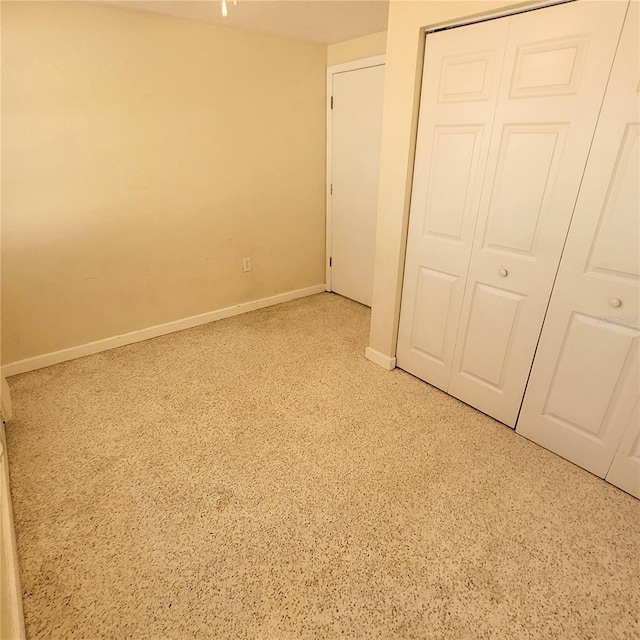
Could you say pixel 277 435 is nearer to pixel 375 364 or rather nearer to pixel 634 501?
pixel 375 364

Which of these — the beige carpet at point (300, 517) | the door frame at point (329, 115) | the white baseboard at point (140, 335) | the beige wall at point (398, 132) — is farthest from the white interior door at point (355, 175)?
the beige carpet at point (300, 517)

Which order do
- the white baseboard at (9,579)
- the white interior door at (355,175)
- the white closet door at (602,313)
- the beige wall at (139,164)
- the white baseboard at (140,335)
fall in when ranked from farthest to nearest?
the white interior door at (355,175), the white baseboard at (140,335), the beige wall at (139,164), the white closet door at (602,313), the white baseboard at (9,579)

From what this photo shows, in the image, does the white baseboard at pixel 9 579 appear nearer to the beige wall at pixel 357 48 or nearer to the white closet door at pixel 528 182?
the white closet door at pixel 528 182

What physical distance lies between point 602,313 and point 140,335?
2923mm

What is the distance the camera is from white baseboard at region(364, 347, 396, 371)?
2.58 meters

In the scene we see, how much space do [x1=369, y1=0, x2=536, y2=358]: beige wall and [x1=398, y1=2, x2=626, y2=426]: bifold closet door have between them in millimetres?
62

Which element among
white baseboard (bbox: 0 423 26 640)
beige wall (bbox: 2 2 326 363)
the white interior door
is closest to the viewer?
white baseboard (bbox: 0 423 26 640)

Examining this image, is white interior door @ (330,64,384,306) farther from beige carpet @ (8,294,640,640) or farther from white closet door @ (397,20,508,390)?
beige carpet @ (8,294,640,640)

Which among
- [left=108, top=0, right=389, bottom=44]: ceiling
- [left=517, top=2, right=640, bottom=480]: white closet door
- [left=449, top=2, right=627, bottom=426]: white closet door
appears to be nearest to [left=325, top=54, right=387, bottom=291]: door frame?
[left=108, top=0, right=389, bottom=44]: ceiling

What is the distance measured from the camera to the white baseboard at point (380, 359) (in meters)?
2.58

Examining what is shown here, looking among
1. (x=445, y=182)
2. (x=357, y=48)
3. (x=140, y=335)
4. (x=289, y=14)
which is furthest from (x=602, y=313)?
(x=140, y=335)

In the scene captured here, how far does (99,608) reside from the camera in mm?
1262

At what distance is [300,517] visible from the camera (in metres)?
1.57

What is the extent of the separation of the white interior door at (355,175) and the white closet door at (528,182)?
1499 millimetres
